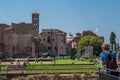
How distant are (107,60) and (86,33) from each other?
472ft

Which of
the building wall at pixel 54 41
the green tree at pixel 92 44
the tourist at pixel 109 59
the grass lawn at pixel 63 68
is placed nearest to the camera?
the tourist at pixel 109 59

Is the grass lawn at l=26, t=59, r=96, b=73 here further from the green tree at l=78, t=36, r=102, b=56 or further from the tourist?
the green tree at l=78, t=36, r=102, b=56

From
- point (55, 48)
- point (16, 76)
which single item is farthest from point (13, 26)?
point (16, 76)

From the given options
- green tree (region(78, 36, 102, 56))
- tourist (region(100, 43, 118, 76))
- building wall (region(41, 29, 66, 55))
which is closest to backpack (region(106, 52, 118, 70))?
tourist (region(100, 43, 118, 76))

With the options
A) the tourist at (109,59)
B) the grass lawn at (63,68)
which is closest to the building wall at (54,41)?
the grass lawn at (63,68)

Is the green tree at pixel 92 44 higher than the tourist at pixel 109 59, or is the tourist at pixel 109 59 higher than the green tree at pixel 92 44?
the green tree at pixel 92 44

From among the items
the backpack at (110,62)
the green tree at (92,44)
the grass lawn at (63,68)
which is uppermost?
the green tree at (92,44)

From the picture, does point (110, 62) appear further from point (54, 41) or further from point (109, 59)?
point (54, 41)

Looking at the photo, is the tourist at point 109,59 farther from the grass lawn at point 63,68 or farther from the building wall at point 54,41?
the building wall at point 54,41

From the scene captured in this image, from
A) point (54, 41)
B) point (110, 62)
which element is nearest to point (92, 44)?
point (54, 41)

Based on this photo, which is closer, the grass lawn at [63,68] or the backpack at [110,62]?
the backpack at [110,62]

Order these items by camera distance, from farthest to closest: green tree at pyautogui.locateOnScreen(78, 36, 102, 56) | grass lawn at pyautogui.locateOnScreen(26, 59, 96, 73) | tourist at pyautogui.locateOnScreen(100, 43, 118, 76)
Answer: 1. green tree at pyautogui.locateOnScreen(78, 36, 102, 56)
2. grass lawn at pyautogui.locateOnScreen(26, 59, 96, 73)
3. tourist at pyautogui.locateOnScreen(100, 43, 118, 76)

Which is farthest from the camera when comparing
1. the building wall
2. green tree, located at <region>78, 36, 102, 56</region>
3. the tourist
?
the building wall

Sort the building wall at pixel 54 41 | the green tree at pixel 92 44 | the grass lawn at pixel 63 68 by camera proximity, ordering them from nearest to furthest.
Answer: the grass lawn at pixel 63 68 < the green tree at pixel 92 44 < the building wall at pixel 54 41
